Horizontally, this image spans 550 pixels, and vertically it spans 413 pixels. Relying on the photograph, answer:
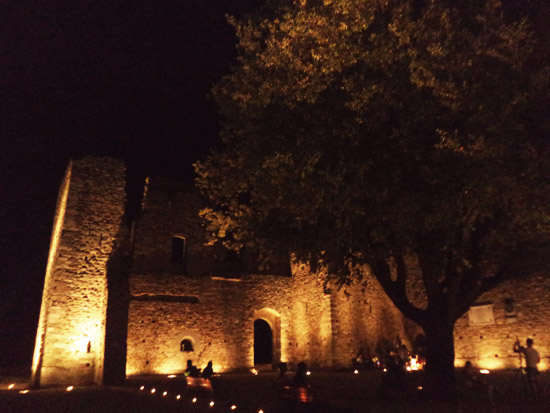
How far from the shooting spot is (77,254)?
1741 cm

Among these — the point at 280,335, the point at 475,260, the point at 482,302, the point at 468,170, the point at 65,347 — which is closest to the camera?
the point at 468,170

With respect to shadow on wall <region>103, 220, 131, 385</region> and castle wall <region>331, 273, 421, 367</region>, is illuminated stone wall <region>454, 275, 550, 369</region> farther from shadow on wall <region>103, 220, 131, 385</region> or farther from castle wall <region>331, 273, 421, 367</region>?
shadow on wall <region>103, 220, 131, 385</region>

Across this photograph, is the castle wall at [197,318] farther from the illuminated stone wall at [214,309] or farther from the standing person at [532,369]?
the standing person at [532,369]

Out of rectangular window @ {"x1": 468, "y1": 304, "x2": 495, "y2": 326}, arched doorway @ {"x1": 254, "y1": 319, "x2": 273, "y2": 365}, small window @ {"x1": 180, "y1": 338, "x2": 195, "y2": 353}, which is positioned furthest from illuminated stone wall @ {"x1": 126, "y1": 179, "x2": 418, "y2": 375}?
arched doorway @ {"x1": 254, "y1": 319, "x2": 273, "y2": 365}

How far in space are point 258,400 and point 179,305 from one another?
918 cm

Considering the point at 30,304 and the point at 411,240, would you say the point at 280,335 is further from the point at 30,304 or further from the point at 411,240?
the point at 30,304

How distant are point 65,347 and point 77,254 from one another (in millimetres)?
3346

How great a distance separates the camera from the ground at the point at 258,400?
29.9ft

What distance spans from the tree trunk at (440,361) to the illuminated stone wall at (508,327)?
781cm

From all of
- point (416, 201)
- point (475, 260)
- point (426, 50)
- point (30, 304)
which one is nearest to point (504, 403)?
point (475, 260)

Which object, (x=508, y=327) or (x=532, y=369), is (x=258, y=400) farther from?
(x=508, y=327)

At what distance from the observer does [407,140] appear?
30.3 ft

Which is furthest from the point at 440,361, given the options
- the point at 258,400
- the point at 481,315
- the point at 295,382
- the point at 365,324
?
the point at 365,324

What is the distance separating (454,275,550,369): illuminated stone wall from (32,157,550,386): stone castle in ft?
0.13
